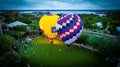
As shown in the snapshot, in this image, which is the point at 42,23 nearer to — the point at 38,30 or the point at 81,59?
the point at 38,30

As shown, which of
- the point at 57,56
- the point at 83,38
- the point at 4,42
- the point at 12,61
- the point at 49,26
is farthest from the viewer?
the point at 83,38

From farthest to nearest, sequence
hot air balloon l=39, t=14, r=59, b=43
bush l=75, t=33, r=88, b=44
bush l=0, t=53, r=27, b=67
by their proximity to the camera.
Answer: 1. bush l=75, t=33, r=88, b=44
2. hot air balloon l=39, t=14, r=59, b=43
3. bush l=0, t=53, r=27, b=67

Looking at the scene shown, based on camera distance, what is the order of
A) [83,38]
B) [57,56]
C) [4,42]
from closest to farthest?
[4,42] < [57,56] < [83,38]

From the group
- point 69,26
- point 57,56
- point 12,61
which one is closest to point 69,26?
point 69,26

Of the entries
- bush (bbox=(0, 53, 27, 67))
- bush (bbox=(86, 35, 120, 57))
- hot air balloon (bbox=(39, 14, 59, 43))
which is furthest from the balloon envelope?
bush (bbox=(0, 53, 27, 67))

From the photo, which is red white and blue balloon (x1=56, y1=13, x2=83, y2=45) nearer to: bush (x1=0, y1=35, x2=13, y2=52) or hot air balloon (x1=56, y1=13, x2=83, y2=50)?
hot air balloon (x1=56, y1=13, x2=83, y2=50)

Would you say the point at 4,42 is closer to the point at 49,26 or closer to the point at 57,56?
the point at 57,56
